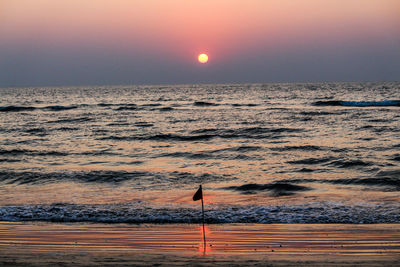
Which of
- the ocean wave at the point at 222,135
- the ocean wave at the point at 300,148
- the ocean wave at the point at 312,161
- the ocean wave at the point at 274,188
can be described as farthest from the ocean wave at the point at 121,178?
the ocean wave at the point at 222,135

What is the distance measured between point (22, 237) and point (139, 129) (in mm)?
24970

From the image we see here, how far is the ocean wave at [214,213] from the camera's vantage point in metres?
10.4

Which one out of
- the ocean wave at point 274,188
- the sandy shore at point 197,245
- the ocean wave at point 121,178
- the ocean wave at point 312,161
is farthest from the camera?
the ocean wave at point 312,161

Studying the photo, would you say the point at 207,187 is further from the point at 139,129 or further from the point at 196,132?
the point at 139,129

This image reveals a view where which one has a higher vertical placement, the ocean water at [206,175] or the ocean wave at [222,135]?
the ocean wave at [222,135]

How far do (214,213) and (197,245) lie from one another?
283 cm

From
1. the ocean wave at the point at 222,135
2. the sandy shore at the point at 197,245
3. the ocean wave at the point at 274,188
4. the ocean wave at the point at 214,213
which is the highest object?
the ocean wave at the point at 222,135

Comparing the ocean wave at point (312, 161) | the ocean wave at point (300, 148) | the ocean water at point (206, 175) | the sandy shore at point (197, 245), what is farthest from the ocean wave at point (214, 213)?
the ocean wave at point (300, 148)

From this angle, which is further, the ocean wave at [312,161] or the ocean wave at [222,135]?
the ocean wave at [222,135]

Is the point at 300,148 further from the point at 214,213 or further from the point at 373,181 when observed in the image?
the point at 214,213

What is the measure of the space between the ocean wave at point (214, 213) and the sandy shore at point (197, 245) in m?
0.48

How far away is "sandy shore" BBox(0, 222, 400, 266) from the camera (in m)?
7.16

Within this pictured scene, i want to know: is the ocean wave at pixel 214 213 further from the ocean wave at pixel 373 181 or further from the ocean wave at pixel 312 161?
the ocean wave at pixel 312 161

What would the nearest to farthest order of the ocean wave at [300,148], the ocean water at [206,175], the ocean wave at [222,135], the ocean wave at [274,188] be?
the ocean water at [206,175] → the ocean wave at [274,188] → the ocean wave at [300,148] → the ocean wave at [222,135]
